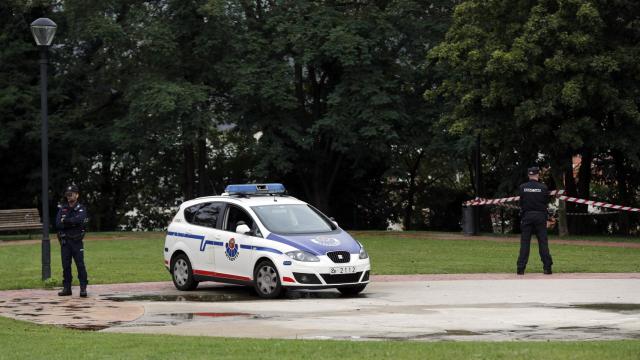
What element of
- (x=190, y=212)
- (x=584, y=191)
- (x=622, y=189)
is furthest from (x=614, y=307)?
(x=622, y=189)

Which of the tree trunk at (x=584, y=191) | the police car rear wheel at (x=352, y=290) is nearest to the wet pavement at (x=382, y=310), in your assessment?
the police car rear wheel at (x=352, y=290)

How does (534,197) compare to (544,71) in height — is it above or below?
below

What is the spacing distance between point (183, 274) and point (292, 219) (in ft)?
7.44

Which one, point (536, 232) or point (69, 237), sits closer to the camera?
point (69, 237)

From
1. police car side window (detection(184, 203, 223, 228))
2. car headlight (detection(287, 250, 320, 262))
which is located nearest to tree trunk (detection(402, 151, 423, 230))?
police car side window (detection(184, 203, 223, 228))

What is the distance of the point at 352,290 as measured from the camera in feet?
63.2

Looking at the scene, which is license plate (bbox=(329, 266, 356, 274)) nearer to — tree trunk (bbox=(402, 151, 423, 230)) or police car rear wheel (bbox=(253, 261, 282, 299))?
police car rear wheel (bbox=(253, 261, 282, 299))

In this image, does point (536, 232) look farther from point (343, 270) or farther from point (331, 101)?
point (331, 101)

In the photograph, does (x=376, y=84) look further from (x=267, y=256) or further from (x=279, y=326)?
(x=279, y=326)

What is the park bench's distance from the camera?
1569 inches

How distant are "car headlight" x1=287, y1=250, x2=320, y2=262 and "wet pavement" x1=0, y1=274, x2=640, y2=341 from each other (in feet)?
2.09

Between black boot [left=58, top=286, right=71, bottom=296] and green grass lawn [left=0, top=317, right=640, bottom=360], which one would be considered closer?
green grass lawn [left=0, top=317, right=640, bottom=360]

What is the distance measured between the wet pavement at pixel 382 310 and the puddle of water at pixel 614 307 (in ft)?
0.05

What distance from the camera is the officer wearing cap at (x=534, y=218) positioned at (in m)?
22.7
